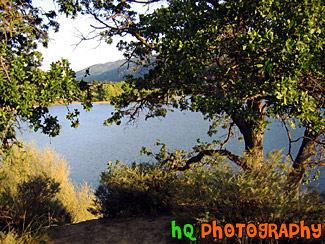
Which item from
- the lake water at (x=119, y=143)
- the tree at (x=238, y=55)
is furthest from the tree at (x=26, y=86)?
the lake water at (x=119, y=143)

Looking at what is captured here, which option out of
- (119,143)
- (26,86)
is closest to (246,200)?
(26,86)

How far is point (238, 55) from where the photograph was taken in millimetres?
5039

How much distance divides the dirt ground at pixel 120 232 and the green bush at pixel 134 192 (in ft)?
0.89

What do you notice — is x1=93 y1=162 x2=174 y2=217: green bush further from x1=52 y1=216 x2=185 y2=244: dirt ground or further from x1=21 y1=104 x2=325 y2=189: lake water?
x1=21 y1=104 x2=325 y2=189: lake water

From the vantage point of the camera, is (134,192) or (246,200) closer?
(246,200)

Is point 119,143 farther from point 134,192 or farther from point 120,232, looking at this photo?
point 120,232

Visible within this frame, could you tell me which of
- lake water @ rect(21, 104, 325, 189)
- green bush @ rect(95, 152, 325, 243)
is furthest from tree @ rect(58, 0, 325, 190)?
lake water @ rect(21, 104, 325, 189)

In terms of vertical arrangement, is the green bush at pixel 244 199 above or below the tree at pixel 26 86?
below

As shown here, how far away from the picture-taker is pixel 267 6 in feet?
15.2

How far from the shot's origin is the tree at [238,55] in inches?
158

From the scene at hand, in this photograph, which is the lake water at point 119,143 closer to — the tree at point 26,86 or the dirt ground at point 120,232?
the dirt ground at point 120,232

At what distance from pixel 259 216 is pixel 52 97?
11.3 feet

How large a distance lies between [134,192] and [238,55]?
3.41 metres

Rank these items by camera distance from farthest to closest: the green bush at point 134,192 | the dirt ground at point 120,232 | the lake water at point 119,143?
the lake water at point 119,143, the green bush at point 134,192, the dirt ground at point 120,232
